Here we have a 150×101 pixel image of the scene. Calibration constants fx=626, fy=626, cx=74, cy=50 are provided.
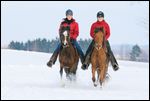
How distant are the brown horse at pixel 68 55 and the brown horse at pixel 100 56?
28.8 inches

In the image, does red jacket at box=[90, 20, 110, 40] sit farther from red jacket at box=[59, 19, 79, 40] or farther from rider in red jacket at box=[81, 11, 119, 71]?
red jacket at box=[59, 19, 79, 40]

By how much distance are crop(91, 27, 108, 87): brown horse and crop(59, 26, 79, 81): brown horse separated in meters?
0.73

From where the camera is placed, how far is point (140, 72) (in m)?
30.3

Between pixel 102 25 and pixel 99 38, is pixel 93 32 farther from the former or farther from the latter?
pixel 99 38

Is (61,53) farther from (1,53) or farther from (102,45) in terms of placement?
(1,53)

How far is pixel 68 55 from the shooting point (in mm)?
19422

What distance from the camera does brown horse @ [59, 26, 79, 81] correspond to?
1900 cm

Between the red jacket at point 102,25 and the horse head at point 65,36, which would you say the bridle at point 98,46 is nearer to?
the red jacket at point 102,25

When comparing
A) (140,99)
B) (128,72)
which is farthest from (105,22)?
(128,72)

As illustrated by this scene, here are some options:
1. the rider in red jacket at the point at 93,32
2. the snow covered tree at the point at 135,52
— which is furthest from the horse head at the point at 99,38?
the snow covered tree at the point at 135,52

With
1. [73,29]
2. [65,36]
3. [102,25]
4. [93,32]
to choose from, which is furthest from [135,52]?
[65,36]

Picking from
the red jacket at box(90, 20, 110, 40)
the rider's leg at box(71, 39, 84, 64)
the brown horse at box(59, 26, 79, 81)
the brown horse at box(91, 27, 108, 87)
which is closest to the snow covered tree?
the brown horse at box(59, 26, 79, 81)

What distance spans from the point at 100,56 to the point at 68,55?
108 centimetres

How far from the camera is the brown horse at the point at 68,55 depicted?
19000mm
